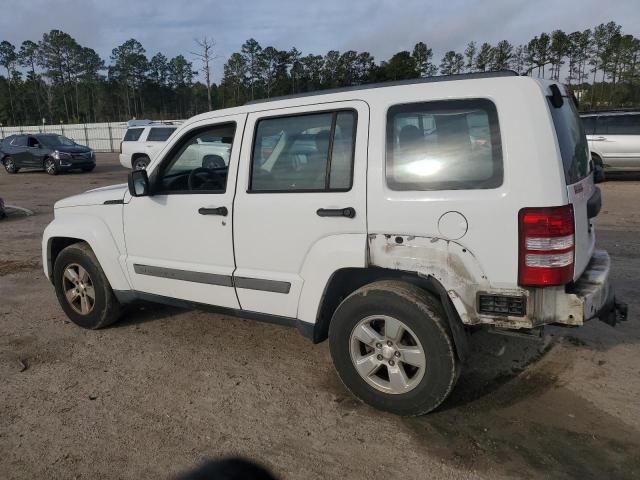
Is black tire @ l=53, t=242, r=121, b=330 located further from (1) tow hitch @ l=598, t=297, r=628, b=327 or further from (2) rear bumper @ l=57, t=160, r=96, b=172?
(2) rear bumper @ l=57, t=160, r=96, b=172

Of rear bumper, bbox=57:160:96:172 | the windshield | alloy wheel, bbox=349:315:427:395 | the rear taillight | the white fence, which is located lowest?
alloy wheel, bbox=349:315:427:395

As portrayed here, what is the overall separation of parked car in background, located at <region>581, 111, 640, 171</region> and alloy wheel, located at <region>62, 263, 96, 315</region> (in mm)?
12590

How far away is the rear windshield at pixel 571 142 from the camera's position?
9.53ft

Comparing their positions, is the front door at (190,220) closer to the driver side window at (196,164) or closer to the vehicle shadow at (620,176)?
the driver side window at (196,164)

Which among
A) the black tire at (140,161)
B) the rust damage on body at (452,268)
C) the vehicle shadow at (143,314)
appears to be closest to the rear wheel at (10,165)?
the black tire at (140,161)

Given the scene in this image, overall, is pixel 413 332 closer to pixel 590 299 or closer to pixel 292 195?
pixel 590 299

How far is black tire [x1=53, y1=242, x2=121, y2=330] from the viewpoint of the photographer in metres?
4.68

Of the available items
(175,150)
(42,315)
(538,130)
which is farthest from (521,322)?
(42,315)

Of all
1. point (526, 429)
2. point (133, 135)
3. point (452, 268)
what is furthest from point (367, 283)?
point (133, 135)

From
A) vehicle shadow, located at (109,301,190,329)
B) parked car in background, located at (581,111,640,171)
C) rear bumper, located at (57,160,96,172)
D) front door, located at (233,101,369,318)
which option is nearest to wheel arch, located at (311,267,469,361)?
front door, located at (233,101,369,318)

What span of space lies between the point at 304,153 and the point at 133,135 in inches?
749

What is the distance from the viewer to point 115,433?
10.4 feet

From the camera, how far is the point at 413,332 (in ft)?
10.2

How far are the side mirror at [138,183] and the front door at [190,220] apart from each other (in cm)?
8
